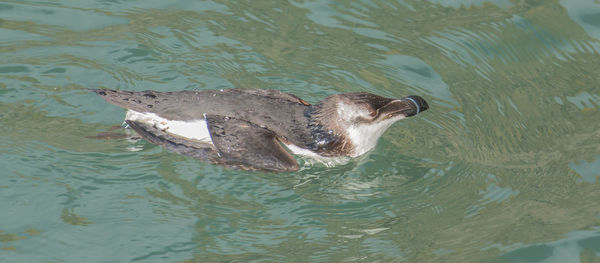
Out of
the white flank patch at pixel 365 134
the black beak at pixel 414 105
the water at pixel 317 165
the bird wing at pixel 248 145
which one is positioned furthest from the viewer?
the white flank patch at pixel 365 134

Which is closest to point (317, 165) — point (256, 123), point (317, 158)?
point (317, 158)

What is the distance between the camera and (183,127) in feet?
A: 22.9

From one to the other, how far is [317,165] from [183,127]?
4.27ft

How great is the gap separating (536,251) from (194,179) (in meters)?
2.94

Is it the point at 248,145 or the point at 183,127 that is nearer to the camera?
the point at 248,145

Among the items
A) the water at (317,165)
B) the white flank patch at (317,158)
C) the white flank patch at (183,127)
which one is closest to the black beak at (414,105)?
the water at (317,165)

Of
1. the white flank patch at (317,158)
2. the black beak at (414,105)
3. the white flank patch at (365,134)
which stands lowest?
the white flank patch at (317,158)

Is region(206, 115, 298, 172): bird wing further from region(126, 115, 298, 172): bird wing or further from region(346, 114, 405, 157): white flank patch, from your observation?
region(346, 114, 405, 157): white flank patch

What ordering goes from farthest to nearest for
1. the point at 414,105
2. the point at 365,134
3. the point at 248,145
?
1. the point at 365,134
2. the point at 414,105
3. the point at 248,145

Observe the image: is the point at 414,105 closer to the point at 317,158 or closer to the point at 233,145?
the point at 317,158

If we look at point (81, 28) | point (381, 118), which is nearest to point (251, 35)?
point (81, 28)

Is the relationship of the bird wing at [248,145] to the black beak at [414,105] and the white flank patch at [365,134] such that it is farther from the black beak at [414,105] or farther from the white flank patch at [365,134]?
the black beak at [414,105]

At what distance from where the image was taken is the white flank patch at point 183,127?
6.96 metres

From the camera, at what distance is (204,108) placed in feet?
23.1
